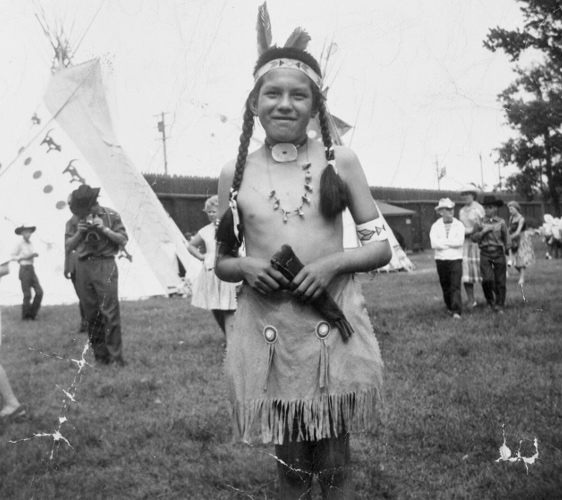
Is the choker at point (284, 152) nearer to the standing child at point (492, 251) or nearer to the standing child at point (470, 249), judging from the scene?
the standing child at point (492, 251)

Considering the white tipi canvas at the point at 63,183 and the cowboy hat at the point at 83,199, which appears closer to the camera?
the cowboy hat at the point at 83,199

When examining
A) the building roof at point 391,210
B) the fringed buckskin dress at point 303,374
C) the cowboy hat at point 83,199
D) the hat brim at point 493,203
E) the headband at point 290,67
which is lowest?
the fringed buckskin dress at point 303,374

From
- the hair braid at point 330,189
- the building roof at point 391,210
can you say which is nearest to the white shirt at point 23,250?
the hair braid at point 330,189

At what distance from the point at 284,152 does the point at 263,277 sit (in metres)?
0.42

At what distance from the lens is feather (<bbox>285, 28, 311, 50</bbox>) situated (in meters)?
2.06

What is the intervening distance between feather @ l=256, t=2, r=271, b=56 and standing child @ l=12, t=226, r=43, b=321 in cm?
763

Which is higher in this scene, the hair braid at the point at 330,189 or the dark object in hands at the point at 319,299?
the hair braid at the point at 330,189

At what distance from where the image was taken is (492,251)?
25.0ft

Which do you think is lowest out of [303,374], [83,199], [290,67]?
[303,374]

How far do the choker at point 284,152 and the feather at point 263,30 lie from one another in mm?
413

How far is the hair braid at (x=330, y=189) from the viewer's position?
187cm

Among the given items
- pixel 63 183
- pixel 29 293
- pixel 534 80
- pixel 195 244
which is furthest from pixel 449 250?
pixel 63 183

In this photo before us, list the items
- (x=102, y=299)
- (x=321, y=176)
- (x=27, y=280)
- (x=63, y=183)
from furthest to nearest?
(x=63, y=183)
(x=27, y=280)
(x=102, y=299)
(x=321, y=176)

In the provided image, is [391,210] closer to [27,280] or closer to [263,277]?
[27,280]
